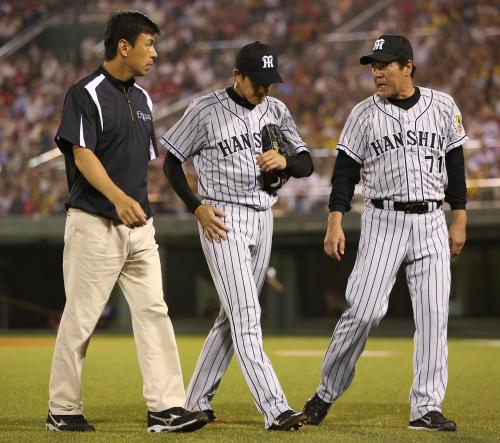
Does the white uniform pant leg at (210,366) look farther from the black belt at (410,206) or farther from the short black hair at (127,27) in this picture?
the short black hair at (127,27)

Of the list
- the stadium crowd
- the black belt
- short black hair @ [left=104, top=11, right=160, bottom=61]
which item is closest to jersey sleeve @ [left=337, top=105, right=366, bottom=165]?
the black belt

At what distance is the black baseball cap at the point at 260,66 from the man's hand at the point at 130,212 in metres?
1.02

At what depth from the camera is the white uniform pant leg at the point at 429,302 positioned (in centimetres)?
524

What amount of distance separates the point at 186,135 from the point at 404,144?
3.84 ft

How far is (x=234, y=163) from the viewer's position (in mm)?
5234

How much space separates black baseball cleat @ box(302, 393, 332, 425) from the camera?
540 centimetres

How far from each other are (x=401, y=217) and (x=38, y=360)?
22.6ft

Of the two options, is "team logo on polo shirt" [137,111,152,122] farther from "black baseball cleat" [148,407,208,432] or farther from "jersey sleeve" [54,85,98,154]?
"black baseball cleat" [148,407,208,432]

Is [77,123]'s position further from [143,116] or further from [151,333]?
[151,333]

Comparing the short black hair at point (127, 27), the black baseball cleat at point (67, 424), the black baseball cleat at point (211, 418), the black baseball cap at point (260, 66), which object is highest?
the short black hair at point (127, 27)

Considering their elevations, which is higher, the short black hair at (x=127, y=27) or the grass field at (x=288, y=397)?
the short black hair at (x=127, y=27)

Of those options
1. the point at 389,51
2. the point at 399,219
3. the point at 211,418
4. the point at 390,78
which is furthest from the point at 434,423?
the point at 389,51

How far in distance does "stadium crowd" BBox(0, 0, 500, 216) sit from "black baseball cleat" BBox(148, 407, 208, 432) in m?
11.7

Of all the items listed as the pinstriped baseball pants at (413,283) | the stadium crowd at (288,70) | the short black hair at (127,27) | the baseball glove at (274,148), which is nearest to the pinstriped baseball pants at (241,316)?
the baseball glove at (274,148)
